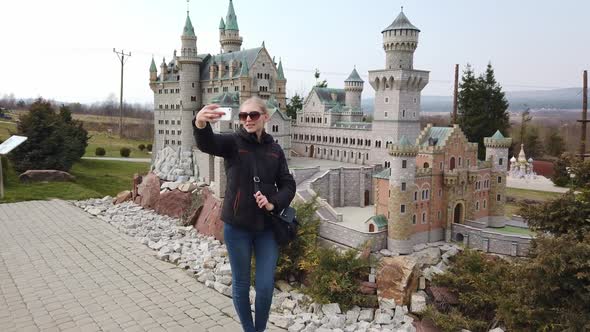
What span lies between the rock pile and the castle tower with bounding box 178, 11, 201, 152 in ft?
50.1

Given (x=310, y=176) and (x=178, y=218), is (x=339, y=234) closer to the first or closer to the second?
(x=310, y=176)

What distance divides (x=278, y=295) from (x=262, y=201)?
1124 cm

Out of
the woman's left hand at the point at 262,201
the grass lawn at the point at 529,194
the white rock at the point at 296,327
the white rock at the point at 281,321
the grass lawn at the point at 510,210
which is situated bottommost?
the white rock at the point at 296,327

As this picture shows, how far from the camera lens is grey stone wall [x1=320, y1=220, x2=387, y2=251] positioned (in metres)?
20.8

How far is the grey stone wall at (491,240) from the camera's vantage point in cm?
2000

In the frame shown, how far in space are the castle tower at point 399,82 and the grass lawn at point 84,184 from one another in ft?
73.7

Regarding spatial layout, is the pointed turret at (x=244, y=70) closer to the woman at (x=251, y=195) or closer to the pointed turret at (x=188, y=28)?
the pointed turret at (x=188, y=28)

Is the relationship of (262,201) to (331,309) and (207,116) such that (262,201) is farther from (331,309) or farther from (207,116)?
(331,309)

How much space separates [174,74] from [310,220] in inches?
1042

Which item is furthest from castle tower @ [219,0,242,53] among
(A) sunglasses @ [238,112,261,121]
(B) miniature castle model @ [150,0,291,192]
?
(A) sunglasses @ [238,112,261,121]

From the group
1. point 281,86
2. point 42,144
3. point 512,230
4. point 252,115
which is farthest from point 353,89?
point 252,115

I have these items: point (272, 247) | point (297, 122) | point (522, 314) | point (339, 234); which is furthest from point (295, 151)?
point (272, 247)

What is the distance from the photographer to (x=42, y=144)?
3759cm

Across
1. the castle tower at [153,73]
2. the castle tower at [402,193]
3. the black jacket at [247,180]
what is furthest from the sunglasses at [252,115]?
the castle tower at [153,73]
